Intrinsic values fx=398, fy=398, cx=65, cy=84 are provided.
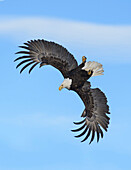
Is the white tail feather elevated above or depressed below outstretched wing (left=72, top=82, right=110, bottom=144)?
above

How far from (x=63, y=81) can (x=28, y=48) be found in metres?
1.33

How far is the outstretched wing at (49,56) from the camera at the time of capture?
1105 cm

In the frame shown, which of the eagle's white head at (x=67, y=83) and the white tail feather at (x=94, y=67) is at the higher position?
the white tail feather at (x=94, y=67)

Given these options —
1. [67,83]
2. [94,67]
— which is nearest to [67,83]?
[67,83]

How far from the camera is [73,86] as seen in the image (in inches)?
433

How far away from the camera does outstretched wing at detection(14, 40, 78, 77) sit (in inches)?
435

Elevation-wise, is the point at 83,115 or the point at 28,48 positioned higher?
the point at 28,48

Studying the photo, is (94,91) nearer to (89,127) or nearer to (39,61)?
(89,127)

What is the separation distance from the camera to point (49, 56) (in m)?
11.3

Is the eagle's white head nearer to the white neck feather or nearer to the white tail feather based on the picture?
the white neck feather

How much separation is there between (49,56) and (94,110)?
199 centimetres

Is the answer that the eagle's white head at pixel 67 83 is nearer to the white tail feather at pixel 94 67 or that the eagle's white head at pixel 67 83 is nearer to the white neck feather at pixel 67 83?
the white neck feather at pixel 67 83

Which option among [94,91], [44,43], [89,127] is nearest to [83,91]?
[94,91]

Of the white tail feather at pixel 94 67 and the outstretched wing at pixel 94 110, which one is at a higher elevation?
the white tail feather at pixel 94 67
